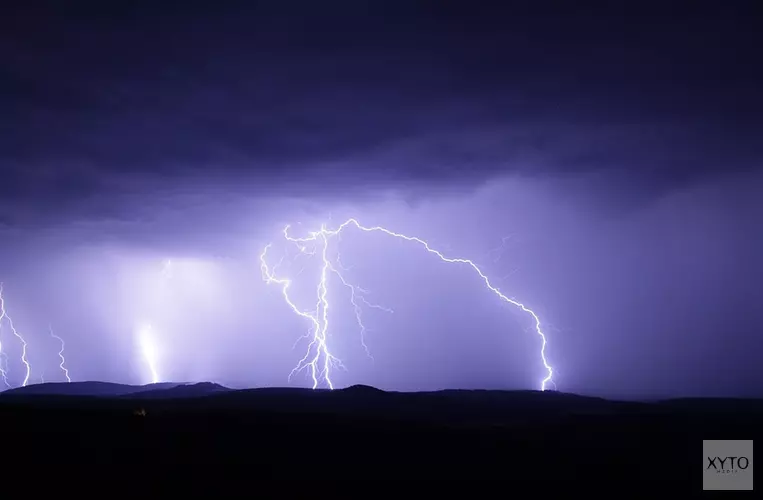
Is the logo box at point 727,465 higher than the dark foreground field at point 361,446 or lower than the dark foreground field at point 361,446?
higher

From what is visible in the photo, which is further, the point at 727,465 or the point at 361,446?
the point at 361,446

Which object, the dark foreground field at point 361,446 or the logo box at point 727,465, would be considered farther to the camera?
the dark foreground field at point 361,446

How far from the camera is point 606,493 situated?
10.9 metres

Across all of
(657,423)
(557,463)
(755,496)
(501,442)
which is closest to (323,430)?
(501,442)

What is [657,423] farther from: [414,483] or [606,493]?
[414,483]

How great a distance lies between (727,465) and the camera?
501 inches

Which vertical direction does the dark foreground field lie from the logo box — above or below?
below

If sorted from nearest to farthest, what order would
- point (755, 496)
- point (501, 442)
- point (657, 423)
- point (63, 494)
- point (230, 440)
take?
1. point (63, 494)
2. point (755, 496)
3. point (230, 440)
4. point (501, 442)
5. point (657, 423)

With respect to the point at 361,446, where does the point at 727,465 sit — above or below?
above

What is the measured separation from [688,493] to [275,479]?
761 centimetres

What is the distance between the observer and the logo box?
11741 millimetres

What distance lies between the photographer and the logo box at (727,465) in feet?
38.5

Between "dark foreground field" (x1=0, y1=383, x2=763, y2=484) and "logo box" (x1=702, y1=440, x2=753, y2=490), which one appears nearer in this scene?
"logo box" (x1=702, y1=440, x2=753, y2=490)

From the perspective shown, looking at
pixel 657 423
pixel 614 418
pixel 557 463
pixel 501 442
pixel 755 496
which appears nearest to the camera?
pixel 755 496
